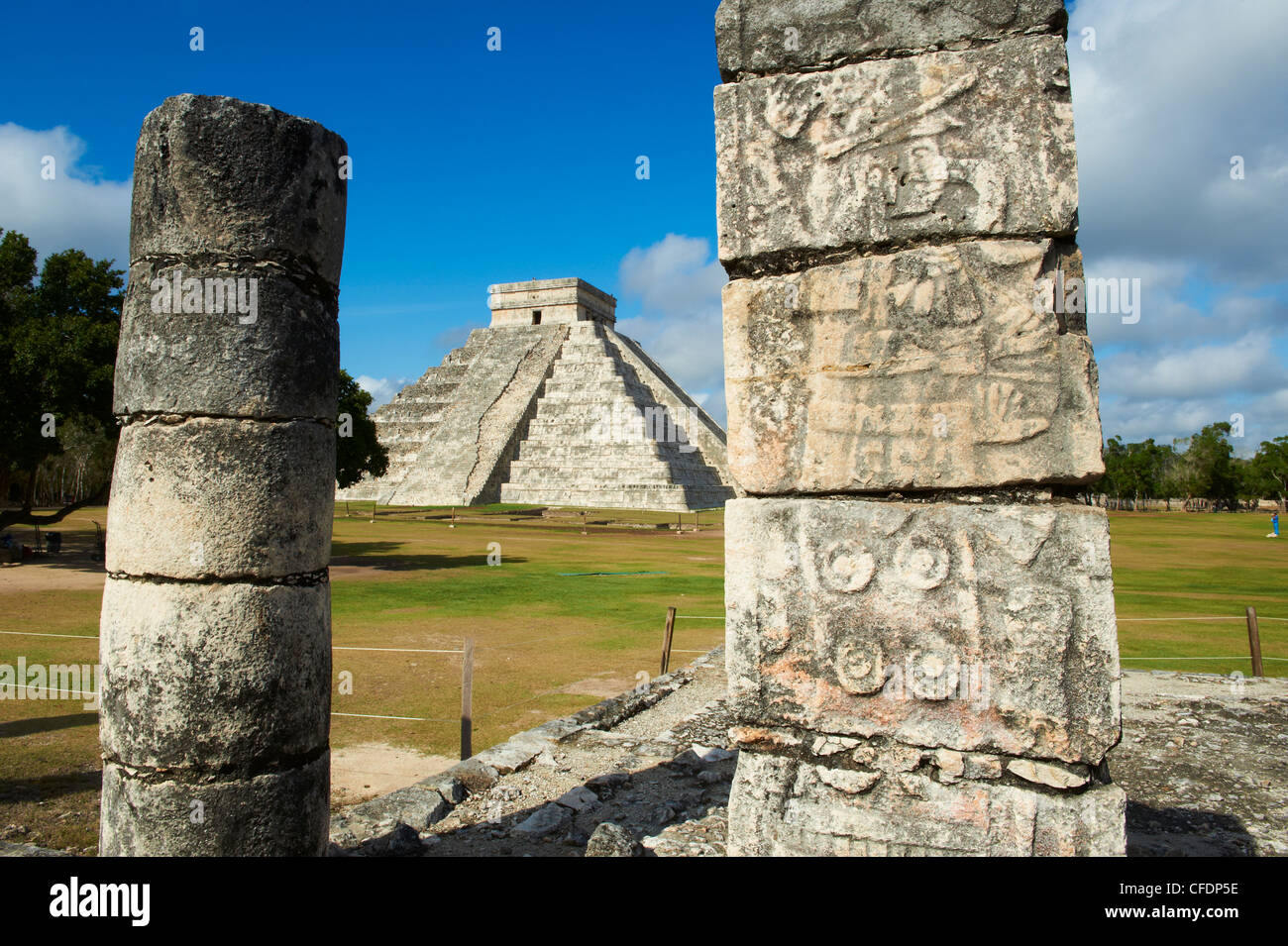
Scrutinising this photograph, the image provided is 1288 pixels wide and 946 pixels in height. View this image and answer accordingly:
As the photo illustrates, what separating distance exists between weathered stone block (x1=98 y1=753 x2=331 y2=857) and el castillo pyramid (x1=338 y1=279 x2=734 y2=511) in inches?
1334

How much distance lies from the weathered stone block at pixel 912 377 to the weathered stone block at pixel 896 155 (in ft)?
0.32

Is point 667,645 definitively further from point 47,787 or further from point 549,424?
point 549,424

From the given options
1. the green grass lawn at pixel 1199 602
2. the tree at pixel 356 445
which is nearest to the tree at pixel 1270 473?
the green grass lawn at pixel 1199 602

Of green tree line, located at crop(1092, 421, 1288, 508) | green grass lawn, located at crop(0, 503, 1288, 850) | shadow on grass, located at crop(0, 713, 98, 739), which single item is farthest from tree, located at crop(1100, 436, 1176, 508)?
shadow on grass, located at crop(0, 713, 98, 739)

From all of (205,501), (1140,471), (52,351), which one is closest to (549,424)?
(52,351)

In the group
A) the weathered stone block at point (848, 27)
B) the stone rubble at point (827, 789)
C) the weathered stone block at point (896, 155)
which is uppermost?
the weathered stone block at point (848, 27)

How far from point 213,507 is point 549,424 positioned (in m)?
41.3

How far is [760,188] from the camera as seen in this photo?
9.66 ft

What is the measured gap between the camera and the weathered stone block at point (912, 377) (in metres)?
2.67

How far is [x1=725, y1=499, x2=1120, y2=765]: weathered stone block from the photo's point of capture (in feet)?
8.45

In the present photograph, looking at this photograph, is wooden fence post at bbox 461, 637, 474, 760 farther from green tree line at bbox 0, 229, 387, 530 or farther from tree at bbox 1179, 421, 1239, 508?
tree at bbox 1179, 421, 1239, 508

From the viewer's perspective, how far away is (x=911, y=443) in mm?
2766

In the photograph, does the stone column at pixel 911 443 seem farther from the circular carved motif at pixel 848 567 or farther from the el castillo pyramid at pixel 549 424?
the el castillo pyramid at pixel 549 424

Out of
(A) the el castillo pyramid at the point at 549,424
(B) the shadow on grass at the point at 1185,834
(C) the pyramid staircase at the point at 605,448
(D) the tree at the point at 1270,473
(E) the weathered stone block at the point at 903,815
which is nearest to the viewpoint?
(E) the weathered stone block at the point at 903,815
